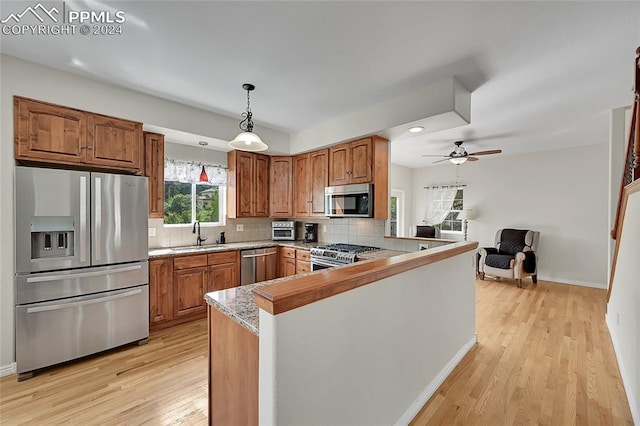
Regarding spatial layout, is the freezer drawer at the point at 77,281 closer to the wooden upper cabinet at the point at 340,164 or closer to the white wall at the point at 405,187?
the wooden upper cabinet at the point at 340,164

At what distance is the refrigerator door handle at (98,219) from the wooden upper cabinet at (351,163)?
8.50 ft

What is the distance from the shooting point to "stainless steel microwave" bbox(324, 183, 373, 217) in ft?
11.0

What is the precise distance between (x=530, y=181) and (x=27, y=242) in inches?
302

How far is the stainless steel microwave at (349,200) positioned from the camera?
3.36 meters

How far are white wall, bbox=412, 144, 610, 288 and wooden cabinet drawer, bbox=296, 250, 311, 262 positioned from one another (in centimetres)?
470

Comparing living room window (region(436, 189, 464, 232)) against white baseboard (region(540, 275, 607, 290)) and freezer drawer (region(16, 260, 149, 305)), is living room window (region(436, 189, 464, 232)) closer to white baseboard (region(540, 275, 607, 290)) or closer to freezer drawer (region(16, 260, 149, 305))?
white baseboard (region(540, 275, 607, 290))

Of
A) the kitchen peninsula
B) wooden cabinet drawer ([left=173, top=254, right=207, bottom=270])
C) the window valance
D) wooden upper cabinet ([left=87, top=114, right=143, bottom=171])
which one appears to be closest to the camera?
the kitchen peninsula

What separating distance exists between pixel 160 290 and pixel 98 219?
100cm

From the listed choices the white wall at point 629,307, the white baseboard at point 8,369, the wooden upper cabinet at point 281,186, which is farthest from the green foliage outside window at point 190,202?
the white wall at point 629,307

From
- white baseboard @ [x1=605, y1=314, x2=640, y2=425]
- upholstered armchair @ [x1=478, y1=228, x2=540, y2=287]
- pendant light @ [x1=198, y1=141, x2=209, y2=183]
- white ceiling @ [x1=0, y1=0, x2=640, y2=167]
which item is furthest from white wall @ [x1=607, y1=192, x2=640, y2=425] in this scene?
pendant light @ [x1=198, y1=141, x2=209, y2=183]

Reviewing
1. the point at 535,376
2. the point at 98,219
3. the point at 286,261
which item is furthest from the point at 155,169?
the point at 535,376

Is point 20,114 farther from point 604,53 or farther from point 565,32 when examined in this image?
point 604,53

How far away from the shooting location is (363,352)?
4.40 feet

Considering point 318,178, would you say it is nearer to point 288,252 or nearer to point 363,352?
point 288,252
